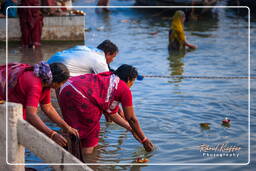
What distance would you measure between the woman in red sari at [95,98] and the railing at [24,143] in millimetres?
1195

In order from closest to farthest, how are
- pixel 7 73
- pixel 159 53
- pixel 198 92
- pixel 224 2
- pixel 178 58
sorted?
pixel 7 73, pixel 198 92, pixel 178 58, pixel 159 53, pixel 224 2

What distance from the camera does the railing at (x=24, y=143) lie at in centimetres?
372

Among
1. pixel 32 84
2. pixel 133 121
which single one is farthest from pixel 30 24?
pixel 32 84

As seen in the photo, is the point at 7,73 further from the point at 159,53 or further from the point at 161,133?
the point at 159,53

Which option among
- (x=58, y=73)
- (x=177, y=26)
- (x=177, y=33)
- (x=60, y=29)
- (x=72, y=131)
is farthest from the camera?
(x=60, y=29)

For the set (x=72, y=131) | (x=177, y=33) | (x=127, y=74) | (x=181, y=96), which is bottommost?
(x=181, y=96)

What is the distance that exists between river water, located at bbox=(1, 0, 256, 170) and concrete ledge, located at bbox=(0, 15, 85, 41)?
0.98 feet

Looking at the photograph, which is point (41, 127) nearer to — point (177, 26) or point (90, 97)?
point (90, 97)

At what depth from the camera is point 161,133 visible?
666 centimetres

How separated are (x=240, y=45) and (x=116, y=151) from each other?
898 centimetres

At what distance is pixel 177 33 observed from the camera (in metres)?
12.0

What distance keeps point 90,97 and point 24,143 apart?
4.26ft

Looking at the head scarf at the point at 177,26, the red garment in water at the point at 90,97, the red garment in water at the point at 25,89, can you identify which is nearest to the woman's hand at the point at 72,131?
the red garment in water at the point at 90,97

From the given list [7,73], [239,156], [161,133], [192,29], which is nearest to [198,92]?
[161,133]
